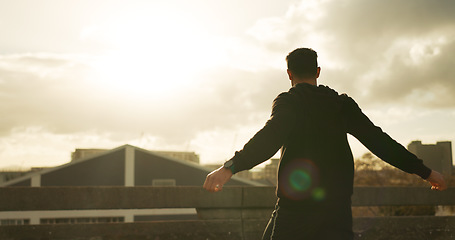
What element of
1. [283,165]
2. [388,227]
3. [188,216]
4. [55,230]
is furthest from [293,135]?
[188,216]

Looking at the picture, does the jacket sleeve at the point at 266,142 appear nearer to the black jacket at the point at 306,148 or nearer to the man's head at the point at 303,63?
the black jacket at the point at 306,148

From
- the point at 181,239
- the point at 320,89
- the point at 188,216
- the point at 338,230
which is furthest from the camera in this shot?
the point at 188,216

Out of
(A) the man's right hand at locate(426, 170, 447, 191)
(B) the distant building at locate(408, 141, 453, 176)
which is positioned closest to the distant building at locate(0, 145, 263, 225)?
(A) the man's right hand at locate(426, 170, 447, 191)

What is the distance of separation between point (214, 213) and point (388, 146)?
2.63 m

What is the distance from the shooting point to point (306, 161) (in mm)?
3006

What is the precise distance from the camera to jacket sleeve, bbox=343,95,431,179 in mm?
3252

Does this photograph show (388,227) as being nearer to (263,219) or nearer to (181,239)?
(263,219)

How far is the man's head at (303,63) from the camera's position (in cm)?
321

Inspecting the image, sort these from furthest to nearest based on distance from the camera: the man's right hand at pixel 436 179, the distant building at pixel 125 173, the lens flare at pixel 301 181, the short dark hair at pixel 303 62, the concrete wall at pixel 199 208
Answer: the distant building at pixel 125 173 → the concrete wall at pixel 199 208 → the man's right hand at pixel 436 179 → the short dark hair at pixel 303 62 → the lens flare at pixel 301 181

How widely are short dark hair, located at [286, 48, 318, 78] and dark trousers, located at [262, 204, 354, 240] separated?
2.89ft

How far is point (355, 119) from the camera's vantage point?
128 inches

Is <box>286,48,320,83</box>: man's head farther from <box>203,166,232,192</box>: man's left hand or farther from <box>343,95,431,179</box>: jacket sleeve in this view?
<box>203,166,232,192</box>: man's left hand

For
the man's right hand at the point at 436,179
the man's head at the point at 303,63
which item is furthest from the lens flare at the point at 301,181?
the man's right hand at the point at 436,179

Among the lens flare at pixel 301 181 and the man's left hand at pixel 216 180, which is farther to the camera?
the lens flare at pixel 301 181
